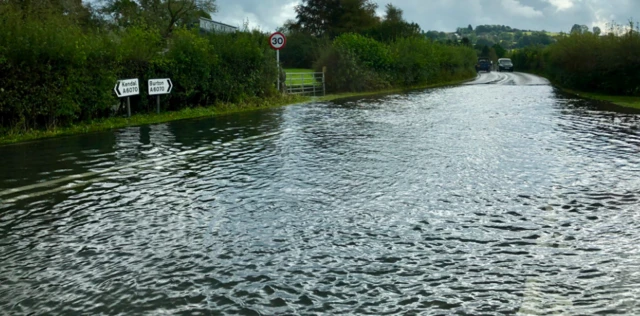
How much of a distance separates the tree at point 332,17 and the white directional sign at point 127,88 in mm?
56173

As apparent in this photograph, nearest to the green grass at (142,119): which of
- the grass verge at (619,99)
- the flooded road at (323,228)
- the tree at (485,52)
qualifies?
the flooded road at (323,228)

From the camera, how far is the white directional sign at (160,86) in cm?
2078

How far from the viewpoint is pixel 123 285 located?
17.6 feet

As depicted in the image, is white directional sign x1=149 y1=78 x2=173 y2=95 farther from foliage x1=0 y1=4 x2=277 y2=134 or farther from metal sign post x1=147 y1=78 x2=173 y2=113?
foliage x1=0 y1=4 x2=277 y2=134

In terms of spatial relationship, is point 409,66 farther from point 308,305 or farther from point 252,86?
point 308,305

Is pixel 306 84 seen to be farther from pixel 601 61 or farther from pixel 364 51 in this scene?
pixel 601 61

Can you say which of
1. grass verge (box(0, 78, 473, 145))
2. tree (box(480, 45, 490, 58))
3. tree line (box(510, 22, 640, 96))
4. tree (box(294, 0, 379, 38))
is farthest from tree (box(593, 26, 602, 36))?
tree (box(480, 45, 490, 58))

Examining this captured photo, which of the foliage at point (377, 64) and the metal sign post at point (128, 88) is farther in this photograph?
the foliage at point (377, 64)

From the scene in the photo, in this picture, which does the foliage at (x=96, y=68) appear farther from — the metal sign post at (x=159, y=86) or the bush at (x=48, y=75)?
the metal sign post at (x=159, y=86)

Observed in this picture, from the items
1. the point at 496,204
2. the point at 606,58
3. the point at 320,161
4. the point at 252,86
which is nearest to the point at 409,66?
the point at 606,58

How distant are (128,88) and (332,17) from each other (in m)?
59.4

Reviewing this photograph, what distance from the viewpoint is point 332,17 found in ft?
252

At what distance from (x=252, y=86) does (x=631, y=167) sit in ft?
60.2

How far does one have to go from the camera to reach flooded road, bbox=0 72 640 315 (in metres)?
5.08
